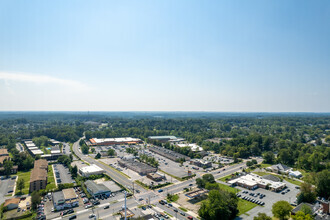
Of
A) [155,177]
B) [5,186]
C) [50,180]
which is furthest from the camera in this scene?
[155,177]

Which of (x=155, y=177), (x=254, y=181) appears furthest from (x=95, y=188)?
(x=254, y=181)

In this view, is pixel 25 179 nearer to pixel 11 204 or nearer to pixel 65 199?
pixel 11 204

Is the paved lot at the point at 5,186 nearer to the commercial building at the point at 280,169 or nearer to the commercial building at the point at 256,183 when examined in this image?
the commercial building at the point at 256,183

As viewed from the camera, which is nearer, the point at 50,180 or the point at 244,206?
the point at 244,206

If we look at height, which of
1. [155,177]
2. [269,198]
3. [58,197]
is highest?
[58,197]

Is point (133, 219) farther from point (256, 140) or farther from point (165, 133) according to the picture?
point (165, 133)

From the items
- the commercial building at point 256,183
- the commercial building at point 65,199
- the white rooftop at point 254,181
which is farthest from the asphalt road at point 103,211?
the white rooftop at point 254,181

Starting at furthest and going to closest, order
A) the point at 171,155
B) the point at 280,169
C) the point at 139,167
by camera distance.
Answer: the point at 171,155 → the point at 139,167 → the point at 280,169
